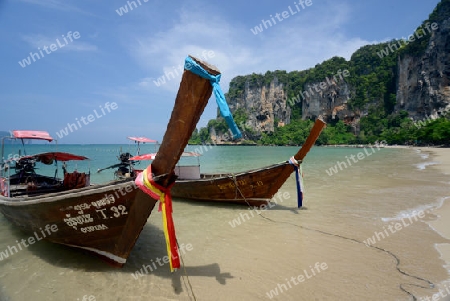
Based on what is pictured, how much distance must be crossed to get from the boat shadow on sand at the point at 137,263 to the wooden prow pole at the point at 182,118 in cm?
194

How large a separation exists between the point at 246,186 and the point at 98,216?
5340 mm

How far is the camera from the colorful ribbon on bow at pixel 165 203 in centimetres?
358

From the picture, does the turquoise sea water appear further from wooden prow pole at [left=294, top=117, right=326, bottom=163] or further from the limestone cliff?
the limestone cliff

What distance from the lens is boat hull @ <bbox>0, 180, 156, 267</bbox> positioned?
A: 3.95m

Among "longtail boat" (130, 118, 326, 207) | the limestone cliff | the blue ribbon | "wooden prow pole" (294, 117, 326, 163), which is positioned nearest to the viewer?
the blue ribbon

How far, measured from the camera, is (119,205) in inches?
158

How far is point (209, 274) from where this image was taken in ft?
14.7

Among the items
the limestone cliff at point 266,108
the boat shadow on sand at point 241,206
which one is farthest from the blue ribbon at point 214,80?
the limestone cliff at point 266,108

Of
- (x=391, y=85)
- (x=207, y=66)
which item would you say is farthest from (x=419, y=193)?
(x=391, y=85)

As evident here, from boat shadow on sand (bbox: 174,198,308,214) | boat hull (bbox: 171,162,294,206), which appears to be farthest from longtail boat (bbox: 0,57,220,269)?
boat shadow on sand (bbox: 174,198,308,214)

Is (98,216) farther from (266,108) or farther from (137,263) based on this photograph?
(266,108)

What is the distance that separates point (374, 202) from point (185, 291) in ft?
26.8

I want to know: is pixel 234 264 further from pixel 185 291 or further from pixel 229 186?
pixel 229 186

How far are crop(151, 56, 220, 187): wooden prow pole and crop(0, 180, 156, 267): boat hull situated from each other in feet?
2.01
